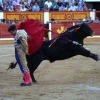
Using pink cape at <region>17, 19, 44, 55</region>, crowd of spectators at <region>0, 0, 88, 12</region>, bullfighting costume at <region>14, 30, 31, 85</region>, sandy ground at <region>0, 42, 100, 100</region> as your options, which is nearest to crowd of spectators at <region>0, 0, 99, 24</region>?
crowd of spectators at <region>0, 0, 88, 12</region>

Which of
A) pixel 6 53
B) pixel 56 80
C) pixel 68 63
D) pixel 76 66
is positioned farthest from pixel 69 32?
pixel 6 53

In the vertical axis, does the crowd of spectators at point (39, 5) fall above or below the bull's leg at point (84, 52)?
above

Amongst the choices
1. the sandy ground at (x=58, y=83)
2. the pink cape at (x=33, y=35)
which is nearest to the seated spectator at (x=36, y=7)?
the sandy ground at (x=58, y=83)

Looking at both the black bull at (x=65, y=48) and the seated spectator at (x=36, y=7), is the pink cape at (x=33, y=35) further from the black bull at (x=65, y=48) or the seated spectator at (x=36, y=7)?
the seated spectator at (x=36, y=7)

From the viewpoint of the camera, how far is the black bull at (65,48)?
646cm

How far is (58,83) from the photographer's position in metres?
6.65

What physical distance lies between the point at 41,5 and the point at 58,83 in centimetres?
1257

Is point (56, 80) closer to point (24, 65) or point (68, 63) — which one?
point (24, 65)

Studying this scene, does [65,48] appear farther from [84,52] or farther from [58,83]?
[58,83]

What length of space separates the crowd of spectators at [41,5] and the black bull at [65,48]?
11052 millimetres

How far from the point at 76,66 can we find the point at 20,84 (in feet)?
8.35

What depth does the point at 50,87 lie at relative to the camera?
20.4 ft

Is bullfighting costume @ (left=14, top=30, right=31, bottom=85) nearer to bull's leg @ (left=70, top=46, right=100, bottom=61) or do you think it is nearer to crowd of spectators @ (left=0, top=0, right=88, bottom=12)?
bull's leg @ (left=70, top=46, right=100, bottom=61)

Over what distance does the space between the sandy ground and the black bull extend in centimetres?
45
